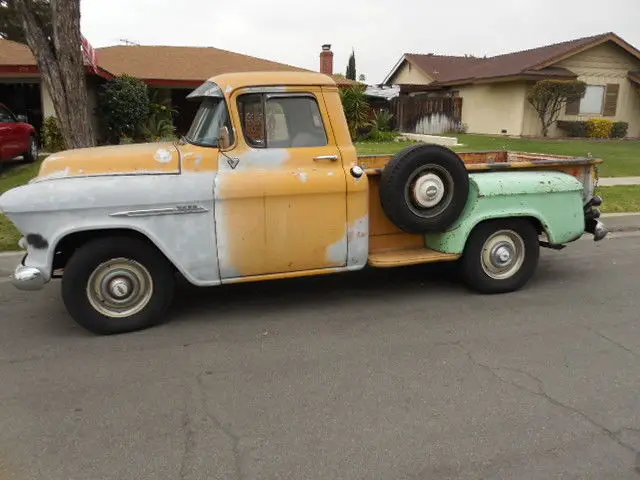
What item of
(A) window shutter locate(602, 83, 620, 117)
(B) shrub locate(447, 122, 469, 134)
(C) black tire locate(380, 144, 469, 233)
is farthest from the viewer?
(B) shrub locate(447, 122, 469, 134)

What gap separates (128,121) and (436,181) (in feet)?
48.5

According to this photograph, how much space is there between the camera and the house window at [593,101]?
2628cm

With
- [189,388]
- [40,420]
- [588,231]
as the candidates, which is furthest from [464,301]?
[40,420]

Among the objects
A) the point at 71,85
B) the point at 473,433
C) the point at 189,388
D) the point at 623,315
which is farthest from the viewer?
the point at 71,85

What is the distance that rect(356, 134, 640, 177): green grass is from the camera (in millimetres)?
15219

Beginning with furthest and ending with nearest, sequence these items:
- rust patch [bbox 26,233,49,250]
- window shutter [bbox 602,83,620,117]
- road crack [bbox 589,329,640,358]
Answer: window shutter [bbox 602,83,620,117]
rust patch [bbox 26,233,49,250]
road crack [bbox 589,329,640,358]

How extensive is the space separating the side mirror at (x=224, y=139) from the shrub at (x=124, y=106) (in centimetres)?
1428

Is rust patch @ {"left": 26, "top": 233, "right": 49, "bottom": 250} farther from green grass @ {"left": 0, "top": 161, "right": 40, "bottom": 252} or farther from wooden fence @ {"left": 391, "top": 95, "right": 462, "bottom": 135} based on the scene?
wooden fence @ {"left": 391, "top": 95, "right": 462, "bottom": 135}

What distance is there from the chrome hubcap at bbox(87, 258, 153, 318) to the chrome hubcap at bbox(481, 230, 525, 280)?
3.24 m

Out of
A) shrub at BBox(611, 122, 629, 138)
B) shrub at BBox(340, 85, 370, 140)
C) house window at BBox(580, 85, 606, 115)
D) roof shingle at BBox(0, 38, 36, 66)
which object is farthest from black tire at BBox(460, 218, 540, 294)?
house window at BBox(580, 85, 606, 115)

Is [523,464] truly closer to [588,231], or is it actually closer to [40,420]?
[40,420]

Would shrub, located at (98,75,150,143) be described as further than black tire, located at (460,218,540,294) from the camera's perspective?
Yes

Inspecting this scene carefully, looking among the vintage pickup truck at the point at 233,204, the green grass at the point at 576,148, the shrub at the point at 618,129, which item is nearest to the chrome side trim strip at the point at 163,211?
the vintage pickup truck at the point at 233,204

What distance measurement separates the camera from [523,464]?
120 inches
